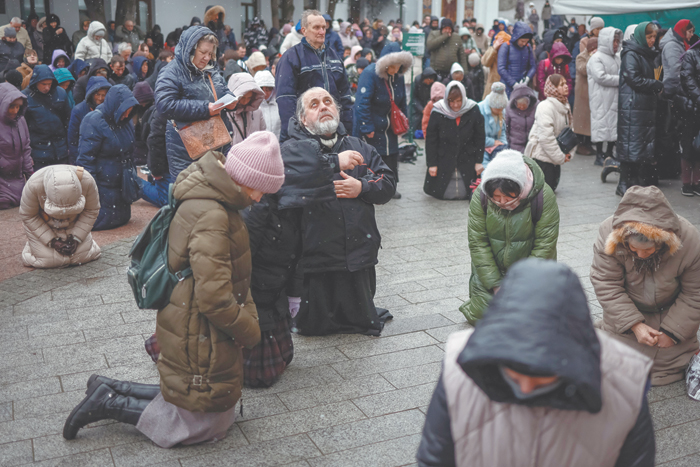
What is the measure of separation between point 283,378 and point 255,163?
5.45ft

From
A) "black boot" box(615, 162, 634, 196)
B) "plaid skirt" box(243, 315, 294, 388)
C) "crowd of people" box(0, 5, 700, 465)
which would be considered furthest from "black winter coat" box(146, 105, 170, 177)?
"black boot" box(615, 162, 634, 196)

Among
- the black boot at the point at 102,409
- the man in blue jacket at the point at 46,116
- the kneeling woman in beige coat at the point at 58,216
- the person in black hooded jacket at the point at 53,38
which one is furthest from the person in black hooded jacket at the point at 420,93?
the black boot at the point at 102,409

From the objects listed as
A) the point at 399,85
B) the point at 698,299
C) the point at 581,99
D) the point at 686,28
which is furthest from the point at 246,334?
the point at 581,99

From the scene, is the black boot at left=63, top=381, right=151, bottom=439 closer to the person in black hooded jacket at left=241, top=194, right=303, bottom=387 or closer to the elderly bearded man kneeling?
the person in black hooded jacket at left=241, top=194, right=303, bottom=387

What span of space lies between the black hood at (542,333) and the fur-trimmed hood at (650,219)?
8.03 ft

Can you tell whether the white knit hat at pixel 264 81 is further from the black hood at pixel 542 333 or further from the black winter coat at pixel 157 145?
the black hood at pixel 542 333

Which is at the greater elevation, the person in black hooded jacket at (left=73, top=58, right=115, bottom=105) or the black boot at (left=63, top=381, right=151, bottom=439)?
the person in black hooded jacket at (left=73, top=58, right=115, bottom=105)

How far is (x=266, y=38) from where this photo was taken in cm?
2130

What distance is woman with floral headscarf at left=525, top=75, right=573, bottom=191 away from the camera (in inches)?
384

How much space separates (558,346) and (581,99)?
12.6m

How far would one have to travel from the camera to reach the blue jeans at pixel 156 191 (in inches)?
372

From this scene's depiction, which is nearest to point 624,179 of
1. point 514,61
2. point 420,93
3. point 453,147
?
point 453,147

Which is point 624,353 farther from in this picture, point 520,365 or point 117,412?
point 117,412

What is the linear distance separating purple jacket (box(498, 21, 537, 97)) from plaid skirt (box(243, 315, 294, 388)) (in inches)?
465
